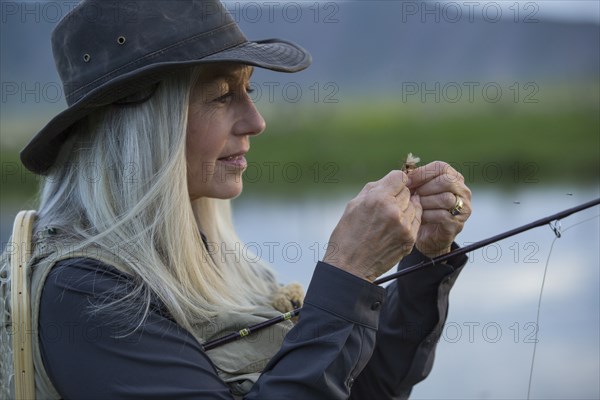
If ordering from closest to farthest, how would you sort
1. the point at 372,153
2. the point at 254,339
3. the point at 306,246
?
the point at 254,339 → the point at 306,246 → the point at 372,153

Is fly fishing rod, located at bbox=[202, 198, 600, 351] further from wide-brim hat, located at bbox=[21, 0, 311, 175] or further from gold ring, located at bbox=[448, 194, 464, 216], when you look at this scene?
wide-brim hat, located at bbox=[21, 0, 311, 175]

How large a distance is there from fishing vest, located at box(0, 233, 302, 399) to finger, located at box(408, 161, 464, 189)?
480mm

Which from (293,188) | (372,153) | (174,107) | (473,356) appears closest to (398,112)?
(372,153)

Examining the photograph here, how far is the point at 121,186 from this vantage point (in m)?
1.96

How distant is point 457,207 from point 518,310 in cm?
222

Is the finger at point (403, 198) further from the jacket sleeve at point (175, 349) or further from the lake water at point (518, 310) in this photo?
the lake water at point (518, 310)

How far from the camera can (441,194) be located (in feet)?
6.42

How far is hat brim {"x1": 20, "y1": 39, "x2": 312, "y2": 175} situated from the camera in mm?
1867

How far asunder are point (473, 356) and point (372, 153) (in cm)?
1549

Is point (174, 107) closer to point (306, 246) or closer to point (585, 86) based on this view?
point (306, 246)

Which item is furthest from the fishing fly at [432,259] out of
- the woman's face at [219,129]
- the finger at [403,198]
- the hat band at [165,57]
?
the hat band at [165,57]

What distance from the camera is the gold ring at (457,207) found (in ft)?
6.48

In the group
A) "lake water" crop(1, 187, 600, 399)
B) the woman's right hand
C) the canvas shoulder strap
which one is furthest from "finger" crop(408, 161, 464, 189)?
the canvas shoulder strap

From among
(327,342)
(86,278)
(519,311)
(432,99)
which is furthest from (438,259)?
(432,99)
